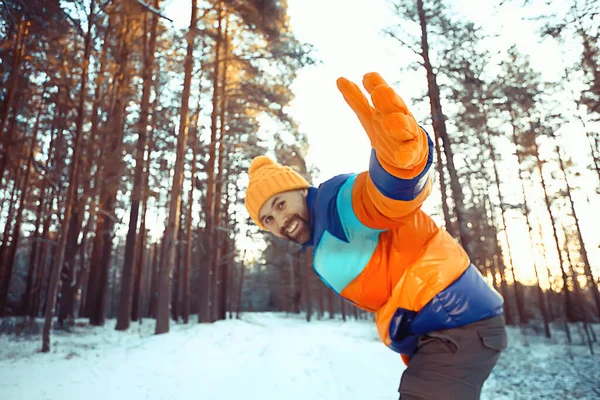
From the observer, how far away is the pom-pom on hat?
2020mm

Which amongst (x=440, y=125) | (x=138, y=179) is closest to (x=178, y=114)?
(x=138, y=179)

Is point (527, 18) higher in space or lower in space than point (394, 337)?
higher

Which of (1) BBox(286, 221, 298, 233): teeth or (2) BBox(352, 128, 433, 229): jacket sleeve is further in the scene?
(1) BBox(286, 221, 298, 233): teeth

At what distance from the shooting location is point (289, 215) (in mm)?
1934

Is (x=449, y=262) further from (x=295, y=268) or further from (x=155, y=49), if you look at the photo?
(x=295, y=268)

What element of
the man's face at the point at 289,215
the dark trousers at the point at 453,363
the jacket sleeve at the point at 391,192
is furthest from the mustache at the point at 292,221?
the dark trousers at the point at 453,363

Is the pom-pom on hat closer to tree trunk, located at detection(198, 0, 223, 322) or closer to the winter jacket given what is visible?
the winter jacket

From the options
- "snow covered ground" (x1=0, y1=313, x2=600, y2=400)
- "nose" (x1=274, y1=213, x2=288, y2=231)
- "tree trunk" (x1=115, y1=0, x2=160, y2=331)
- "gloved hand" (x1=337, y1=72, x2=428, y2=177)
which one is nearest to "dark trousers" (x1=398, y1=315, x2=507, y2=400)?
"gloved hand" (x1=337, y1=72, x2=428, y2=177)

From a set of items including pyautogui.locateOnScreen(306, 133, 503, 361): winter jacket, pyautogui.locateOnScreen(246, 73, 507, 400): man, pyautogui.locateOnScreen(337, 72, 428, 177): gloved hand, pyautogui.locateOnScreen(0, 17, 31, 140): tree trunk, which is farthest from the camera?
pyautogui.locateOnScreen(0, 17, 31, 140): tree trunk

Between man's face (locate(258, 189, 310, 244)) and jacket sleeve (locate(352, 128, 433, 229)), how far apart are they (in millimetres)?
584

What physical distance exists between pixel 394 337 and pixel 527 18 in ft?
14.3

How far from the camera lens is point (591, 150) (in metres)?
12.1

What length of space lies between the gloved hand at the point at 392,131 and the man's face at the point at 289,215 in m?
0.85

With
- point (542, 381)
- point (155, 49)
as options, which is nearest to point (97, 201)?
point (155, 49)
